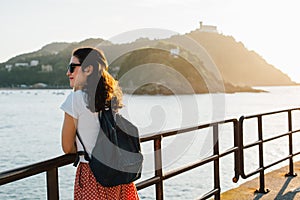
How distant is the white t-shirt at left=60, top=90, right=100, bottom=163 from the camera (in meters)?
2.24

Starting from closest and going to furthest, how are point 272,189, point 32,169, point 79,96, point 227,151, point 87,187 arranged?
point 32,169 → point 79,96 → point 87,187 → point 227,151 → point 272,189

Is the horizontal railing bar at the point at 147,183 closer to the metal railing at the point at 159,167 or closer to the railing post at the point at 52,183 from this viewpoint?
the metal railing at the point at 159,167

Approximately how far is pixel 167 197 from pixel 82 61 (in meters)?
14.1

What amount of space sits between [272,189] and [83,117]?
12.2 feet

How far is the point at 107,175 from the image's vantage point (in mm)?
2291

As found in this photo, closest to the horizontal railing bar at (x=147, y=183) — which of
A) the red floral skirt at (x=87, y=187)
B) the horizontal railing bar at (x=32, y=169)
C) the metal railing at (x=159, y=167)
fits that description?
the metal railing at (x=159, y=167)

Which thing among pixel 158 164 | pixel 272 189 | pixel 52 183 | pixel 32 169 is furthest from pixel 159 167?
pixel 272 189

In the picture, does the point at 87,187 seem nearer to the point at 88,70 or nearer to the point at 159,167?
the point at 88,70

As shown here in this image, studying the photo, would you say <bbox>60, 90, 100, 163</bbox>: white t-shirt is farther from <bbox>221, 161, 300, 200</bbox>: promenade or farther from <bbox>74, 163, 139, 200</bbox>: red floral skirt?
<bbox>221, 161, 300, 200</bbox>: promenade

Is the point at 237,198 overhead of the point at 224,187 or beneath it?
overhead

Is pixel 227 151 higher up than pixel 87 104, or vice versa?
pixel 87 104

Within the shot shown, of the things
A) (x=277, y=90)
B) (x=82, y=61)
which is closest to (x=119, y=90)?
(x=82, y=61)

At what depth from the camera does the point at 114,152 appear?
2285mm

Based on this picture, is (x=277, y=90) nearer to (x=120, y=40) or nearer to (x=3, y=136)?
(x=3, y=136)
